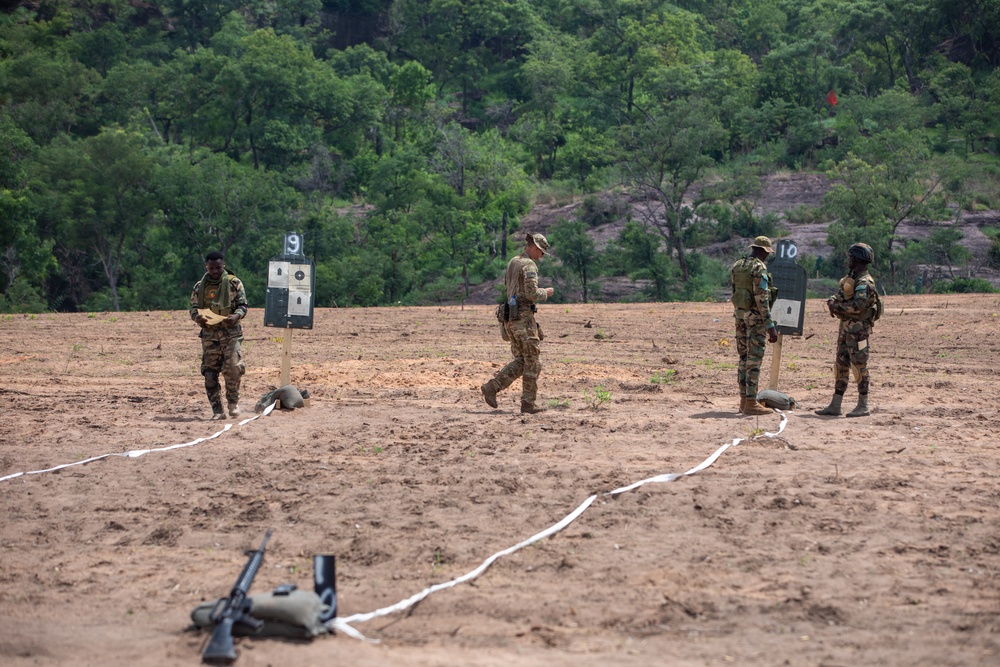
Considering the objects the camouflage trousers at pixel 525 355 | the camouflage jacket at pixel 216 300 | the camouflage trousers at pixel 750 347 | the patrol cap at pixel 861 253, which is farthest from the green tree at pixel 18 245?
the patrol cap at pixel 861 253

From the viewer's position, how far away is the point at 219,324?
43.6ft

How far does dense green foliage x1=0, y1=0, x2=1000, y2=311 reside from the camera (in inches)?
1528

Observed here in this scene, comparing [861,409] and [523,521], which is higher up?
[861,409]

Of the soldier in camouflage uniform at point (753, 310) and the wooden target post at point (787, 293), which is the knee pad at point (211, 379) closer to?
the soldier in camouflage uniform at point (753, 310)

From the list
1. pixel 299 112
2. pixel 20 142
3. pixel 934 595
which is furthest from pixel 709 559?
pixel 299 112

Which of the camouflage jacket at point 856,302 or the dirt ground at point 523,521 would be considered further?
the camouflage jacket at point 856,302

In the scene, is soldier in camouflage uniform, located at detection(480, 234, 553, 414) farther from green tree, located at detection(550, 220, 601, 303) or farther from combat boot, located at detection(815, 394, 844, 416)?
green tree, located at detection(550, 220, 601, 303)

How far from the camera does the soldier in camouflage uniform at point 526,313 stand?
13.1 meters

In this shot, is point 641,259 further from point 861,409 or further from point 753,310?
point 753,310

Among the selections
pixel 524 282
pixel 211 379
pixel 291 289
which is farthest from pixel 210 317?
pixel 524 282

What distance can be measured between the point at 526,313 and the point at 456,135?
34.5 meters

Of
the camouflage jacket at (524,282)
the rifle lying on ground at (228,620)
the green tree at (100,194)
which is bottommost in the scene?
the rifle lying on ground at (228,620)

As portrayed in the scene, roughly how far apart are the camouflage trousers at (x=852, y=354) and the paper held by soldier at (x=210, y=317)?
277 inches

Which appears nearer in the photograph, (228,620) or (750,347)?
(228,620)
